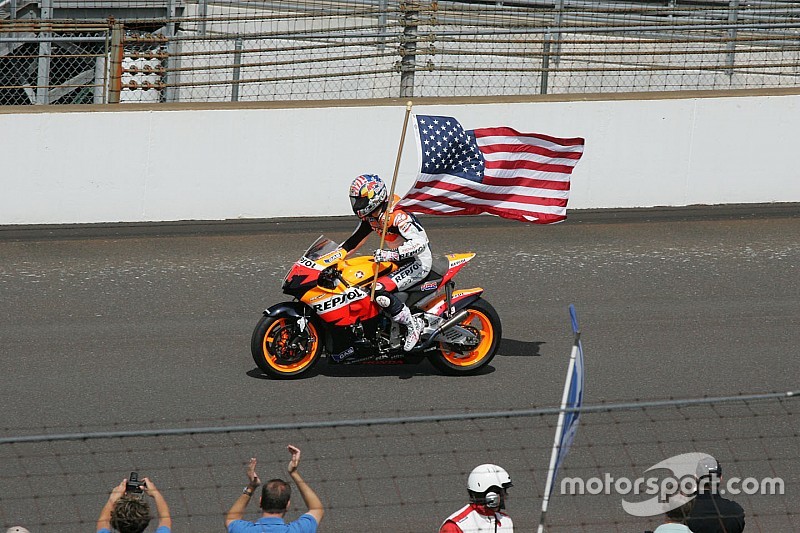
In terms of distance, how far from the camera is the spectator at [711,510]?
19.3 feet

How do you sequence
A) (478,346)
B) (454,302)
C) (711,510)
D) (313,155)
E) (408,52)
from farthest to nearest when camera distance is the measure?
1. (408,52)
2. (313,155)
3. (478,346)
4. (454,302)
5. (711,510)

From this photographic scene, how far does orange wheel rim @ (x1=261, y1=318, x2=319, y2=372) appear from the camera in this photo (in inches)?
374

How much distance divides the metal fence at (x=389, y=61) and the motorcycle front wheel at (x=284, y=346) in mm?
5953

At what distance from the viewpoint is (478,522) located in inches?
236

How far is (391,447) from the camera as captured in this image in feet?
27.1

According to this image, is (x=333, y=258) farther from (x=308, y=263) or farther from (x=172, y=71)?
(x=172, y=71)

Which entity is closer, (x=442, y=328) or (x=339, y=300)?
(x=339, y=300)

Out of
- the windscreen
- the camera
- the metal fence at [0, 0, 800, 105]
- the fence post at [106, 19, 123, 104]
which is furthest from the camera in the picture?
the metal fence at [0, 0, 800, 105]

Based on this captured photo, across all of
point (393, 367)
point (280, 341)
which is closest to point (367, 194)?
point (280, 341)

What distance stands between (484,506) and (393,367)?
4172 mm

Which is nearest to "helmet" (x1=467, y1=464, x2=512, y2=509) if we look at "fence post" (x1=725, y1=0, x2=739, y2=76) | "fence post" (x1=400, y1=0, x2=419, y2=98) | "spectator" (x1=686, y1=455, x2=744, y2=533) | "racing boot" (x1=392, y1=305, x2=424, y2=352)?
"spectator" (x1=686, y1=455, x2=744, y2=533)

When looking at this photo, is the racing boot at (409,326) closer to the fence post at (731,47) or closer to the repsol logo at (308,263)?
the repsol logo at (308,263)

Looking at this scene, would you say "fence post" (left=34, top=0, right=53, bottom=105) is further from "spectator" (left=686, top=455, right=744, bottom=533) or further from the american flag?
"spectator" (left=686, top=455, right=744, bottom=533)

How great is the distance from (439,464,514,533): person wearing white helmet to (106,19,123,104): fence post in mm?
9811
